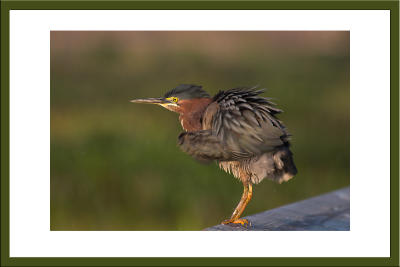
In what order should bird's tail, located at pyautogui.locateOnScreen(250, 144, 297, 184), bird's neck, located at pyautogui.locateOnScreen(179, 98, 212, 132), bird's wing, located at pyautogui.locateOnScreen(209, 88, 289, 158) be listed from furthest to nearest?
bird's neck, located at pyautogui.locateOnScreen(179, 98, 212, 132)
bird's tail, located at pyautogui.locateOnScreen(250, 144, 297, 184)
bird's wing, located at pyautogui.locateOnScreen(209, 88, 289, 158)

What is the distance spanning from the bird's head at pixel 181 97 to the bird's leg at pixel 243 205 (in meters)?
1.02

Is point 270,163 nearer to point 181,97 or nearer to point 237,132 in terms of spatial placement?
point 237,132

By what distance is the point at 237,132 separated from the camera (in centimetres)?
450

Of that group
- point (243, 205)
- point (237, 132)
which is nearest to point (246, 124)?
point (237, 132)

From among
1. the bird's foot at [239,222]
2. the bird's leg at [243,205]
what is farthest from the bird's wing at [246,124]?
the bird's foot at [239,222]

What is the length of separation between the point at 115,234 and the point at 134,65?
5.25m

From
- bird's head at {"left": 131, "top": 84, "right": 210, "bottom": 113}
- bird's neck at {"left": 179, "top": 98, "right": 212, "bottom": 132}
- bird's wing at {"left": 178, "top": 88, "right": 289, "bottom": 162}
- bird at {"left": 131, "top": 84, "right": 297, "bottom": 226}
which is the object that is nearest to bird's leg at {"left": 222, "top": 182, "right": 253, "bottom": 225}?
bird at {"left": 131, "top": 84, "right": 297, "bottom": 226}

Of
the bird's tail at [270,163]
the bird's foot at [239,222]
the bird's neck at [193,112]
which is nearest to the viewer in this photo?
the bird's tail at [270,163]

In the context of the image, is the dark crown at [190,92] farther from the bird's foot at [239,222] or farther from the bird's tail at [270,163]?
the bird's foot at [239,222]

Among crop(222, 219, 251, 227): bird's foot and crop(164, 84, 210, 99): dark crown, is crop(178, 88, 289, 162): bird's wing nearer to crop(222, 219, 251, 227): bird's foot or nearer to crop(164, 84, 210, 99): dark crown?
crop(164, 84, 210, 99): dark crown

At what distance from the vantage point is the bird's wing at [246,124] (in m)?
4.50

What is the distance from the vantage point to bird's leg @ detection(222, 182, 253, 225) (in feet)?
16.2

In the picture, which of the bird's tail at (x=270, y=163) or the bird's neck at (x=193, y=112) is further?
the bird's neck at (x=193, y=112)

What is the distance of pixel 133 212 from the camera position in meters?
6.89
